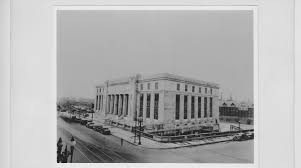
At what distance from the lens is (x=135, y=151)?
138 centimetres

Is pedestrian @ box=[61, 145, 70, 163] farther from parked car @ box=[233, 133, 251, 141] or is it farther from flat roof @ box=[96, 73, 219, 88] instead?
parked car @ box=[233, 133, 251, 141]

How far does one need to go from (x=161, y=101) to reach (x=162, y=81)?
8 cm

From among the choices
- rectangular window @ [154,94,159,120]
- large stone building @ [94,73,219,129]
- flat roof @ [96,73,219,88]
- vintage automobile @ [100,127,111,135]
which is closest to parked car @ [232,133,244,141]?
large stone building @ [94,73,219,129]

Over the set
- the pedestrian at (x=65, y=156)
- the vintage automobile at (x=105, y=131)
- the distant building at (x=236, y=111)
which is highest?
the distant building at (x=236, y=111)

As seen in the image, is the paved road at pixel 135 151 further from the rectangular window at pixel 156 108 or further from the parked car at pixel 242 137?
the rectangular window at pixel 156 108

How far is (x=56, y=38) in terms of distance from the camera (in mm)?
1365

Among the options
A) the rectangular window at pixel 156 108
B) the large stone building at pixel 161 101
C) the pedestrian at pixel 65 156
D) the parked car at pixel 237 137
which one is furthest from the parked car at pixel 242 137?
the pedestrian at pixel 65 156

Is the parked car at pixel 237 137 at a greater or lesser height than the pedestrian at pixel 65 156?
greater

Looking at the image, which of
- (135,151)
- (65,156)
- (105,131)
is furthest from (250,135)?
(65,156)

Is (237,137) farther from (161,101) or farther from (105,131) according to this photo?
(105,131)

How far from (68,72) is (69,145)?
1.00ft

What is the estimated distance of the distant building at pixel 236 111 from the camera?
1.36 m
